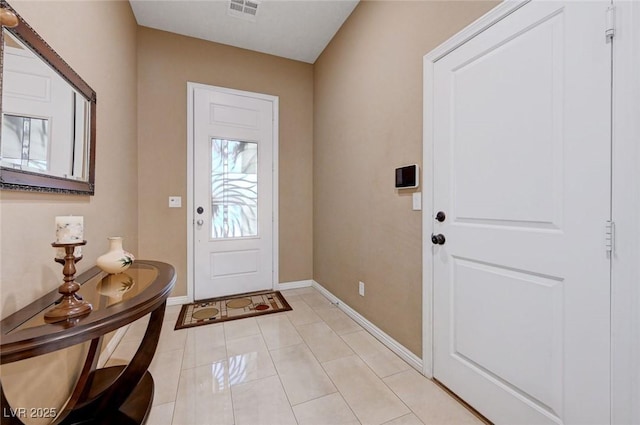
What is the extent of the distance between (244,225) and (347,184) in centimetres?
135

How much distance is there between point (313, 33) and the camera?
2.79 meters

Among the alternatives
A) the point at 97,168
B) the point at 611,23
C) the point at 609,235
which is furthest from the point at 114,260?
the point at 611,23

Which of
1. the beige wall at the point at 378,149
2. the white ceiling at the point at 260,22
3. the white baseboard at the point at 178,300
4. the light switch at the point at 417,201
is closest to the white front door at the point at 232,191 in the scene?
the white baseboard at the point at 178,300

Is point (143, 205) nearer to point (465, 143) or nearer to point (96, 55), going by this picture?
point (96, 55)

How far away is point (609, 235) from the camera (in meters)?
0.92

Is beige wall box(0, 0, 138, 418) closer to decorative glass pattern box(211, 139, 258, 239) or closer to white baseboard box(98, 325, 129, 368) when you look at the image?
white baseboard box(98, 325, 129, 368)

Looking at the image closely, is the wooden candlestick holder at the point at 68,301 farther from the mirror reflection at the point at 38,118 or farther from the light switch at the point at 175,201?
the light switch at the point at 175,201

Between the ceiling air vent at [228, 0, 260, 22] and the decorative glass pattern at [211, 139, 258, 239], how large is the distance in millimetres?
1207

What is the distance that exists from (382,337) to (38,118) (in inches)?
93.4

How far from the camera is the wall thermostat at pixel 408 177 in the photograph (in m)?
1.72

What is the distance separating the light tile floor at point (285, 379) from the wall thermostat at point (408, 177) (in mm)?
1215

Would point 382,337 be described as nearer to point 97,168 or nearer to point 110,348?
point 110,348

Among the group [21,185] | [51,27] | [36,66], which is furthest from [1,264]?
[51,27]

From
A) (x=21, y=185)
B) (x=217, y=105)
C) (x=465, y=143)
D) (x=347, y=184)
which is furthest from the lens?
(x=217, y=105)
